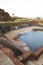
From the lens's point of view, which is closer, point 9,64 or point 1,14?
point 9,64

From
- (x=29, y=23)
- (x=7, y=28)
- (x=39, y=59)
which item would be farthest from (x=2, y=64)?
(x=29, y=23)

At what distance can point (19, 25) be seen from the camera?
2420 cm

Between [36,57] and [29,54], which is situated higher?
[29,54]

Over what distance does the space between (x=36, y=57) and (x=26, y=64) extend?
6.07 ft

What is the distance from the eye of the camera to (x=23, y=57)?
7.77 m

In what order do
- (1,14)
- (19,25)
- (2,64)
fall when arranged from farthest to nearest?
1. (1,14)
2. (19,25)
3. (2,64)

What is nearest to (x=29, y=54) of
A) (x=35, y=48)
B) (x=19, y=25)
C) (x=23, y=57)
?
(x=23, y=57)

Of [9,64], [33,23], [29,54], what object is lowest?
[33,23]

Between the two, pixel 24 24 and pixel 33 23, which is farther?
pixel 33 23

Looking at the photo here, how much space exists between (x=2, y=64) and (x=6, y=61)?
0.33 m

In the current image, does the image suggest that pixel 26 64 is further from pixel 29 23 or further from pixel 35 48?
pixel 29 23

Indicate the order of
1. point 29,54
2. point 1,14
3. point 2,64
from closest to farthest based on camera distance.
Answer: point 2,64
point 29,54
point 1,14

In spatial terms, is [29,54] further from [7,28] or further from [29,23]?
[29,23]

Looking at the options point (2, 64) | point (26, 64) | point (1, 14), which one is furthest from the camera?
point (1, 14)
